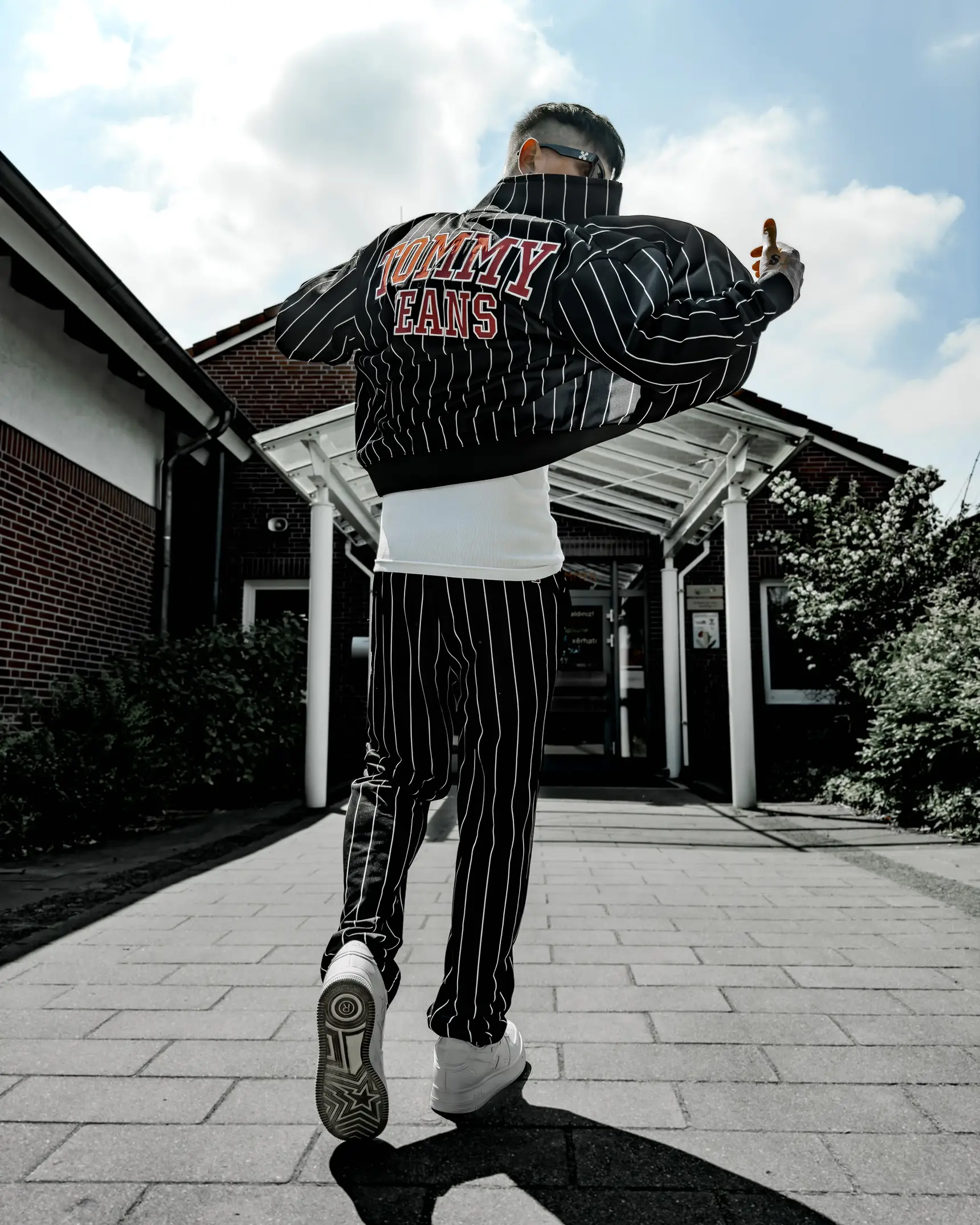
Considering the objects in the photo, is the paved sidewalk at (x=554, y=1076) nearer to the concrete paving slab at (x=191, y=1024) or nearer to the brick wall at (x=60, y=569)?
the concrete paving slab at (x=191, y=1024)

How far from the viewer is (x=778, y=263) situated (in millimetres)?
1682

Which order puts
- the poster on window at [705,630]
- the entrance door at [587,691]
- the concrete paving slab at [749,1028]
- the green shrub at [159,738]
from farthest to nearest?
1. the entrance door at [587,691]
2. the poster on window at [705,630]
3. the green shrub at [159,738]
4. the concrete paving slab at [749,1028]

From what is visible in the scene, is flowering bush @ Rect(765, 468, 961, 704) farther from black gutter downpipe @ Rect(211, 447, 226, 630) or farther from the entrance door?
black gutter downpipe @ Rect(211, 447, 226, 630)

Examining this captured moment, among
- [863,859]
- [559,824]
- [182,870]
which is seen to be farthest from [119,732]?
[863,859]

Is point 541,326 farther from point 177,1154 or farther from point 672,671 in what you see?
point 672,671

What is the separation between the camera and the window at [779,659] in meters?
11.2

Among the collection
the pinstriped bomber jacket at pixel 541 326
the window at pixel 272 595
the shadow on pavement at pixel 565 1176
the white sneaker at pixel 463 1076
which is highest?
the window at pixel 272 595

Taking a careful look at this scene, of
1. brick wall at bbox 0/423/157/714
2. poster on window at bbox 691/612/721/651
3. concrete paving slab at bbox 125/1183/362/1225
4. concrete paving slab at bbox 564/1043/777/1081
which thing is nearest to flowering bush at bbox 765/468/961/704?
poster on window at bbox 691/612/721/651

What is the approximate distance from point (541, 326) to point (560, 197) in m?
0.29

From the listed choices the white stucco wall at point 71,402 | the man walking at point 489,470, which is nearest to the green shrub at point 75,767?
the white stucco wall at point 71,402

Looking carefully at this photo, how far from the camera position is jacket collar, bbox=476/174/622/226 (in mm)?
1752

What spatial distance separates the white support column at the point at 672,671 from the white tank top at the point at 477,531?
849 centimetres

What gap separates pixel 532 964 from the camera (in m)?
2.86

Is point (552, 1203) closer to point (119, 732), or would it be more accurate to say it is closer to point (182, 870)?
point (182, 870)
